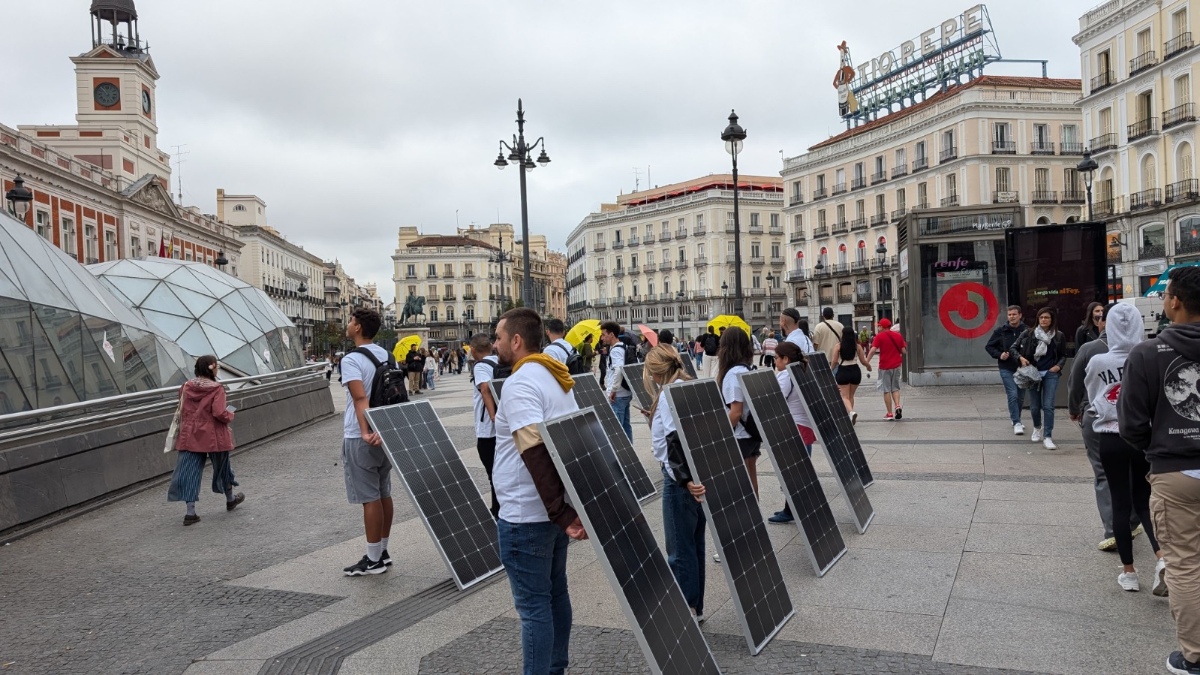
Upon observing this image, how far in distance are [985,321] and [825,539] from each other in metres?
13.4

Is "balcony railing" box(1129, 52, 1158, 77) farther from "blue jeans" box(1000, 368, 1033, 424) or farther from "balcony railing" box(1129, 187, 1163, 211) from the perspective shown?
"blue jeans" box(1000, 368, 1033, 424)

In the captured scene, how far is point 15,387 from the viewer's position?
999cm

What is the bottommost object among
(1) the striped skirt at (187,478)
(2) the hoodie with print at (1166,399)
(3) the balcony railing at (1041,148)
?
(1) the striped skirt at (187,478)

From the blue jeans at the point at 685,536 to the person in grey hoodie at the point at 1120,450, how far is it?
2.53 m

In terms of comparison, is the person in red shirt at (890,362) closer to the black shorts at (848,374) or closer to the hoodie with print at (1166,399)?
the black shorts at (848,374)

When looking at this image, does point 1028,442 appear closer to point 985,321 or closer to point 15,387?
point 985,321

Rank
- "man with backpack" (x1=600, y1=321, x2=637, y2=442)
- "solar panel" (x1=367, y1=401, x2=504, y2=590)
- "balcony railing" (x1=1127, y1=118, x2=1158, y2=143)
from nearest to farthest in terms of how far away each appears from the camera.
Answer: "solar panel" (x1=367, y1=401, x2=504, y2=590) < "man with backpack" (x1=600, y1=321, x2=637, y2=442) < "balcony railing" (x1=1127, y1=118, x2=1158, y2=143)

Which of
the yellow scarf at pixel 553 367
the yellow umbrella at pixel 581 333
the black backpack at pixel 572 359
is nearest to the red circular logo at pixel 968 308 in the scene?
the yellow umbrella at pixel 581 333

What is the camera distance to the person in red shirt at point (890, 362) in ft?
44.6

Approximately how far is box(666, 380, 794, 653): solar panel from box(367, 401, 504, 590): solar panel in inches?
82.7

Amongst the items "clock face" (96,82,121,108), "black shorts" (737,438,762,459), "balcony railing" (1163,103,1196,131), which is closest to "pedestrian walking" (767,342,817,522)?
"black shorts" (737,438,762,459)

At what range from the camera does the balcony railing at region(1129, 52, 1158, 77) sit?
41.2 m

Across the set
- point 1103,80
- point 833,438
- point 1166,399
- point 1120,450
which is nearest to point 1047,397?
point 833,438

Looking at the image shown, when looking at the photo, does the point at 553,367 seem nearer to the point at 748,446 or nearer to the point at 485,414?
the point at 748,446
